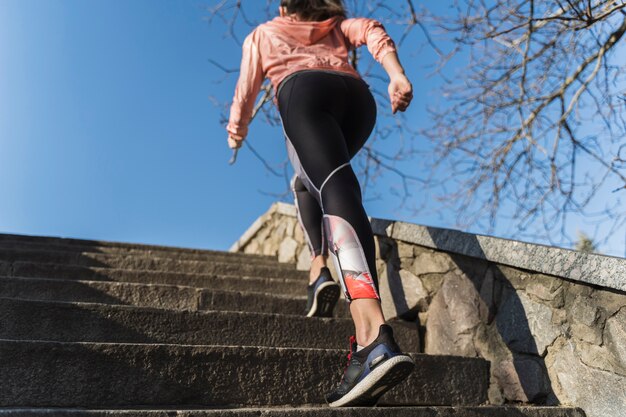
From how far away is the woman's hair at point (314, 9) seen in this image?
8.47 ft

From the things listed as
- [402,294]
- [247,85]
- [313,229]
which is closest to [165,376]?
[313,229]

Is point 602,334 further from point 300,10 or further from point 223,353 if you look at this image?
point 300,10

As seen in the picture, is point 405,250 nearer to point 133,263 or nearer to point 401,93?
point 401,93

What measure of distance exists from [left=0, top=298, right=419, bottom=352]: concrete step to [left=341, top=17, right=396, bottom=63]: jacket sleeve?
1178 mm

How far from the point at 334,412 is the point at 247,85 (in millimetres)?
1407

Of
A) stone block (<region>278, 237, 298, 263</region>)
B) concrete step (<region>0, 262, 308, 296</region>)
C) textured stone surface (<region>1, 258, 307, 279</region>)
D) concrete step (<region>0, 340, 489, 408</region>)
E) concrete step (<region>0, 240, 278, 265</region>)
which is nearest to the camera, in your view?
concrete step (<region>0, 340, 489, 408</region>)

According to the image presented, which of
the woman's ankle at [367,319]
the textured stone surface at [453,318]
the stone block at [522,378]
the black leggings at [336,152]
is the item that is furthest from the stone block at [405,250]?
the woman's ankle at [367,319]

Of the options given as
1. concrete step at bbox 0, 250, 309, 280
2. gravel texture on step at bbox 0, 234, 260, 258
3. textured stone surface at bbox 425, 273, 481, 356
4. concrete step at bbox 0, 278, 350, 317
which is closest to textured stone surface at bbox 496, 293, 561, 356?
textured stone surface at bbox 425, 273, 481, 356

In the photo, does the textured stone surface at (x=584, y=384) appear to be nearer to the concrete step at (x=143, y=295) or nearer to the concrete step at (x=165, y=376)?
the concrete step at (x=165, y=376)

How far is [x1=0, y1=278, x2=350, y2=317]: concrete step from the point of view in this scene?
114 inches

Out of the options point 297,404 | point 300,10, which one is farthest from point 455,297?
point 300,10

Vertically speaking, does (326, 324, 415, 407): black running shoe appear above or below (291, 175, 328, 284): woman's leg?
below

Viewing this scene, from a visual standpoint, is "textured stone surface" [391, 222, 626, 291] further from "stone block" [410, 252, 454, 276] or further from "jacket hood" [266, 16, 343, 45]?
"jacket hood" [266, 16, 343, 45]

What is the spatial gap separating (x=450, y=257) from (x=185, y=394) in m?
1.50
